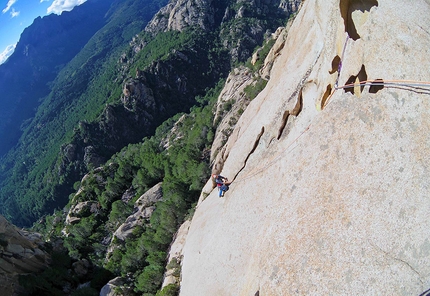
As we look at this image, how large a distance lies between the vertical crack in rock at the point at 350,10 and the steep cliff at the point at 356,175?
4cm

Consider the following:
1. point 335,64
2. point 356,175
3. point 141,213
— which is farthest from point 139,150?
point 356,175

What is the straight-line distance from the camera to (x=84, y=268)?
4450 centimetres

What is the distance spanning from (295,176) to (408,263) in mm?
5246

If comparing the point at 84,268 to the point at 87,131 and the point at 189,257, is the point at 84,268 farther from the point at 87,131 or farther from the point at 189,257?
the point at 87,131

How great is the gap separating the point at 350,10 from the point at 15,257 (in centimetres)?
4442

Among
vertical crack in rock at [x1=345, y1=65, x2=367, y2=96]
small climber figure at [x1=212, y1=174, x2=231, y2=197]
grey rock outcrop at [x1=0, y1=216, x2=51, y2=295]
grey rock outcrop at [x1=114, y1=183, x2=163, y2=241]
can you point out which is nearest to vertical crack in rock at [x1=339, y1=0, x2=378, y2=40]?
vertical crack in rock at [x1=345, y1=65, x2=367, y2=96]

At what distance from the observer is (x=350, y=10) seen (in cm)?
1112

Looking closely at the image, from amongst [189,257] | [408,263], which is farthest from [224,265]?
[408,263]

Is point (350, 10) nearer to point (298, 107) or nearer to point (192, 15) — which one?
point (298, 107)

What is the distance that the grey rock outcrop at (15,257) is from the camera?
3453 centimetres

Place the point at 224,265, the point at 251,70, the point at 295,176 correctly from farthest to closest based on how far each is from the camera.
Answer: the point at 251,70 → the point at 224,265 → the point at 295,176

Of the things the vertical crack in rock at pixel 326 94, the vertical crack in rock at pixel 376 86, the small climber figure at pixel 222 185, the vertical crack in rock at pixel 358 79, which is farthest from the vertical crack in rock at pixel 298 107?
the small climber figure at pixel 222 185

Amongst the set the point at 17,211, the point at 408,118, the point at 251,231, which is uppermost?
the point at 408,118

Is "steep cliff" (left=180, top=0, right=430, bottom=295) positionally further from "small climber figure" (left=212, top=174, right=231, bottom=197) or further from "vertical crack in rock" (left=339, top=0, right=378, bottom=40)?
"small climber figure" (left=212, top=174, right=231, bottom=197)
